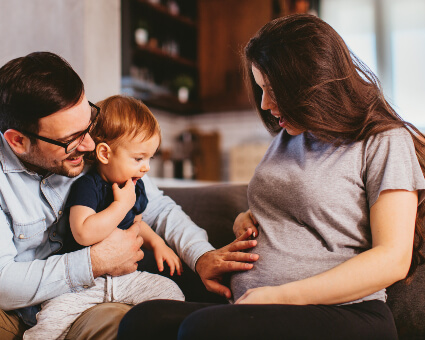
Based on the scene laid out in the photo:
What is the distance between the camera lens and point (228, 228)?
1.61 meters

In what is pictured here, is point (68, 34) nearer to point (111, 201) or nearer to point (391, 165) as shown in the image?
point (111, 201)

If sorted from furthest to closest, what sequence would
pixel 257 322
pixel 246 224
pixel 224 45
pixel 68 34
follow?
pixel 224 45 < pixel 68 34 < pixel 246 224 < pixel 257 322

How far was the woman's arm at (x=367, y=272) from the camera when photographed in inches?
39.7

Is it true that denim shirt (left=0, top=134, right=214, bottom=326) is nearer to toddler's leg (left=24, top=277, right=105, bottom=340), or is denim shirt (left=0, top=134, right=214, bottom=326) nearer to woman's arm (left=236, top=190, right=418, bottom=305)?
toddler's leg (left=24, top=277, right=105, bottom=340)

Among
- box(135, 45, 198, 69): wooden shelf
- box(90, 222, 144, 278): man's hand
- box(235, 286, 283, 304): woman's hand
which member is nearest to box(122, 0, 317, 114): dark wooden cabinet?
box(135, 45, 198, 69): wooden shelf

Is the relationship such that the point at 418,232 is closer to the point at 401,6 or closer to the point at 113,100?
the point at 113,100

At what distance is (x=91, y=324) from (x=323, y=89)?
0.84 metres

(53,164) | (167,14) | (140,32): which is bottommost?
(53,164)


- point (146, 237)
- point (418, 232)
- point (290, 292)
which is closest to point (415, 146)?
point (418, 232)

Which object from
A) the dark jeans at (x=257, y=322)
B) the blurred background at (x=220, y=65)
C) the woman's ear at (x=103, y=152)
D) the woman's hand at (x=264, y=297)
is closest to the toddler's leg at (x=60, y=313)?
the dark jeans at (x=257, y=322)

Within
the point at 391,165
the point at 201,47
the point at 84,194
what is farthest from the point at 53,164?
the point at 201,47

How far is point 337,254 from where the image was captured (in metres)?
1.10

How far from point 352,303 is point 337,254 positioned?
4.6 inches

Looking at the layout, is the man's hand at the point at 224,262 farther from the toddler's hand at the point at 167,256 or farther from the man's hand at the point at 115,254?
the man's hand at the point at 115,254
